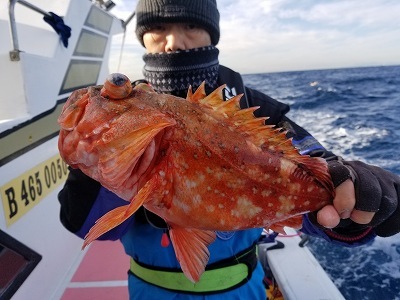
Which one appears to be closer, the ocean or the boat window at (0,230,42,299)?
the boat window at (0,230,42,299)

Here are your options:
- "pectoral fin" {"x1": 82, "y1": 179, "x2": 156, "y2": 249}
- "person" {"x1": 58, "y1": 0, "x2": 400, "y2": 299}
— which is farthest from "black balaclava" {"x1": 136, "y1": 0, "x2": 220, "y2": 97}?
"pectoral fin" {"x1": 82, "y1": 179, "x2": 156, "y2": 249}

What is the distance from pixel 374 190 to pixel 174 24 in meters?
1.67

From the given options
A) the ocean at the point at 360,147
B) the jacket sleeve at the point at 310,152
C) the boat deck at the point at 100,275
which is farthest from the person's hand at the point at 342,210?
the ocean at the point at 360,147

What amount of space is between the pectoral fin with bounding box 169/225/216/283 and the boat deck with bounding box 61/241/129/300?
7.79 feet

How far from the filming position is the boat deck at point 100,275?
3.62 m

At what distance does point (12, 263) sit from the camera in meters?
2.77

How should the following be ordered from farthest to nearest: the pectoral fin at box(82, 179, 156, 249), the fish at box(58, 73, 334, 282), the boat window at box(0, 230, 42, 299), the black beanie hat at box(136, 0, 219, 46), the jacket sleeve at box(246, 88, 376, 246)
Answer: the boat window at box(0, 230, 42, 299)
the black beanie hat at box(136, 0, 219, 46)
the jacket sleeve at box(246, 88, 376, 246)
the fish at box(58, 73, 334, 282)
the pectoral fin at box(82, 179, 156, 249)

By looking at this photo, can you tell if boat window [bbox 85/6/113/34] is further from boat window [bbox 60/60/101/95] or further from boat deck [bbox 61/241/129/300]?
boat deck [bbox 61/241/129/300]

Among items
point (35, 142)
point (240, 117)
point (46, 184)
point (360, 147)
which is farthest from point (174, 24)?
point (360, 147)

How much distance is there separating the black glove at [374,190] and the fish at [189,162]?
0.08 m

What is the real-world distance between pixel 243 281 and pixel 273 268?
1.81m

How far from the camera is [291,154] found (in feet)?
5.30

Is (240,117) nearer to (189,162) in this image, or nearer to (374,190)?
(189,162)

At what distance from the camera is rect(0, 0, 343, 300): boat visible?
2912 mm
